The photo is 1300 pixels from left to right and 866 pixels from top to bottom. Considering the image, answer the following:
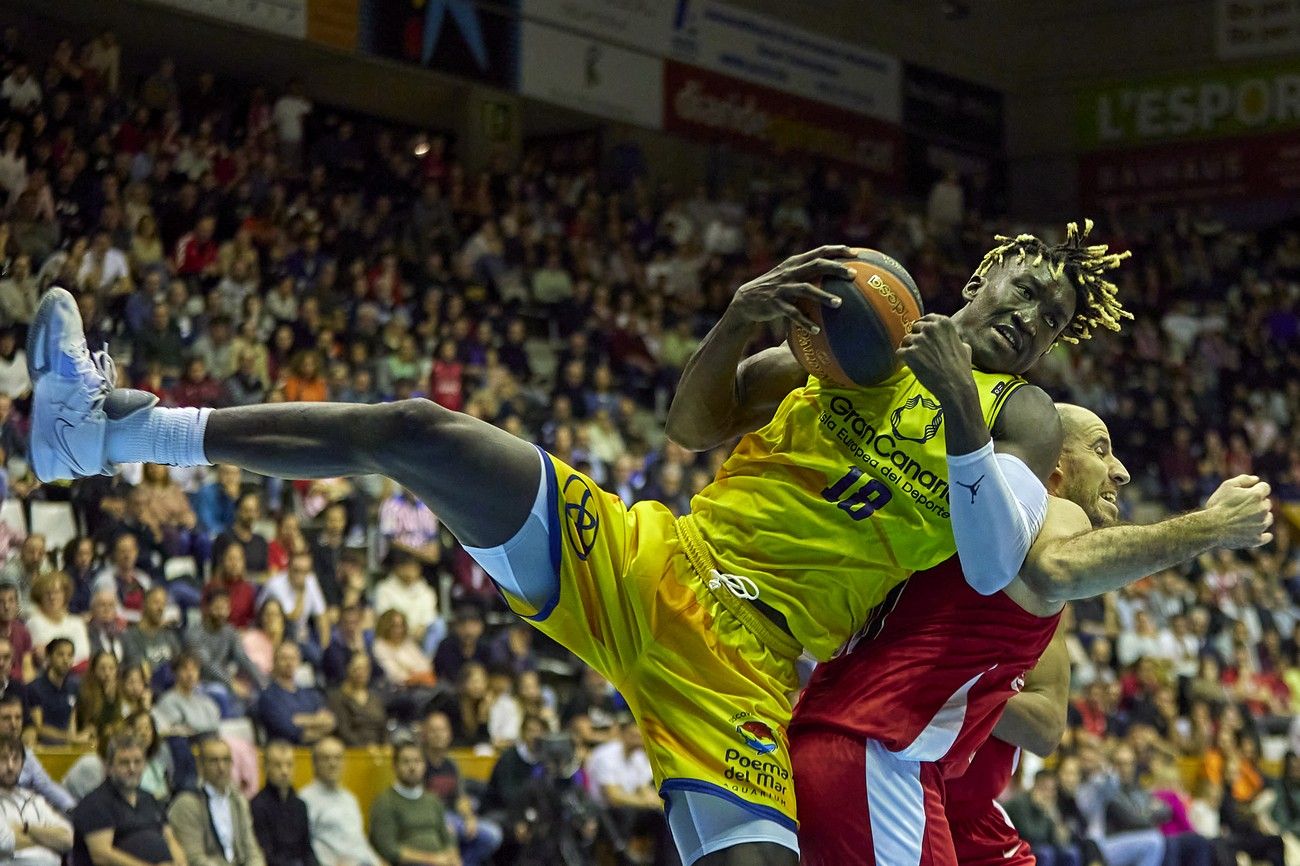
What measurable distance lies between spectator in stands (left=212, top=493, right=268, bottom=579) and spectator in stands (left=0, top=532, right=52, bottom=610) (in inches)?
42.1

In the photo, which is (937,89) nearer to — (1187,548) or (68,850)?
(68,850)

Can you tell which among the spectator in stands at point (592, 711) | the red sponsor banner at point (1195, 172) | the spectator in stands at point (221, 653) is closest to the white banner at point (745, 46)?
the red sponsor banner at point (1195, 172)

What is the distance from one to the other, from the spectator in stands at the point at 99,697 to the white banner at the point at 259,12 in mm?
8148

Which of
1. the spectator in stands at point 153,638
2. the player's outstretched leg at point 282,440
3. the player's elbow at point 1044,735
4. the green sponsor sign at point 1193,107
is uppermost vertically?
the green sponsor sign at point 1193,107

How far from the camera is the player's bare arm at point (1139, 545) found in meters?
3.80

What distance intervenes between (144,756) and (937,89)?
1871 centimetres

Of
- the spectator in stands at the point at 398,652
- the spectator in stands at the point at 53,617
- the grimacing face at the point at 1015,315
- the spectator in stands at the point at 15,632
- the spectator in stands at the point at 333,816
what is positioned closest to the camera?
the grimacing face at the point at 1015,315

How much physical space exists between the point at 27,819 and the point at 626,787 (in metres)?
3.36

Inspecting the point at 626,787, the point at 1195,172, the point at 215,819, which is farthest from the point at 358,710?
the point at 1195,172

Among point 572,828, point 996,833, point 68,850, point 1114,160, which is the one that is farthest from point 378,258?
point 1114,160

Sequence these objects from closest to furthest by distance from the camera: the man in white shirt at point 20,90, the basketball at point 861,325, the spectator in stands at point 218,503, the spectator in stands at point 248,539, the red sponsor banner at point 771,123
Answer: the basketball at point 861,325, the spectator in stands at point 248,539, the spectator in stands at point 218,503, the man in white shirt at point 20,90, the red sponsor banner at point 771,123

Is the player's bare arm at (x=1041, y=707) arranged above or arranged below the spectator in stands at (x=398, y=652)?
above

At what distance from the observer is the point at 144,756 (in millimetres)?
7617

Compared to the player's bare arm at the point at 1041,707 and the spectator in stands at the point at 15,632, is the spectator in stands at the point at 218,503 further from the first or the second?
the player's bare arm at the point at 1041,707
